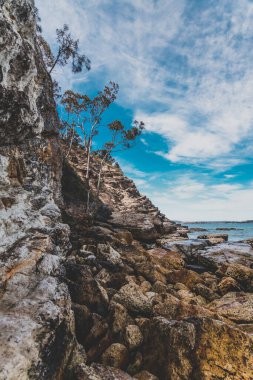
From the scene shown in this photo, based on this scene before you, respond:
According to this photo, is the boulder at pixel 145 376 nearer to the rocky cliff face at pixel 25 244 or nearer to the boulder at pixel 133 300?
the rocky cliff face at pixel 25 244

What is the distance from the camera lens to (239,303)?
32.6 ft

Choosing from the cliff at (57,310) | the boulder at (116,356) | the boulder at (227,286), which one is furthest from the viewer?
the boulder at (227,286)

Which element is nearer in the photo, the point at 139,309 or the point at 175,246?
the point at 139,309

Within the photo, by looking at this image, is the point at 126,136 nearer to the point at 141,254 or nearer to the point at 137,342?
the point at 141,254

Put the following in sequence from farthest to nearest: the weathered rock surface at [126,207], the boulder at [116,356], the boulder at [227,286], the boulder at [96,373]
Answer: the weathered rock surface at [126,207], the boulder at [227,286], the boulder at [116,356], the boulder at [96,373]

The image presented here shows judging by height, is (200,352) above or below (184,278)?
below

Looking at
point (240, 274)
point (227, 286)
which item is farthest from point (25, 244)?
point (240, 274)

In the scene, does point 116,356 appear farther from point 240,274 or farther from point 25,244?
point 240,274

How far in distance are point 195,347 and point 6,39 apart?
24.3 ft

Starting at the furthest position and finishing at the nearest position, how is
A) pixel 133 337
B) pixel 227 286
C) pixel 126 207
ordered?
pixel 126 207 < pixel 227 286 < pixel 133 337

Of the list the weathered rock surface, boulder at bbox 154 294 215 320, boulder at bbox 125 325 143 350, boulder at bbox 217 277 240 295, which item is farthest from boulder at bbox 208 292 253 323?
the weathered rock surface

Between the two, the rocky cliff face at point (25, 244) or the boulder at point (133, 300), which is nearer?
the rocky cliff face at point (25, 244)

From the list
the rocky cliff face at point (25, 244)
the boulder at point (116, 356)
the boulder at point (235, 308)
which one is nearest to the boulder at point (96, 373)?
the rocky cliff face at point (25, 244)

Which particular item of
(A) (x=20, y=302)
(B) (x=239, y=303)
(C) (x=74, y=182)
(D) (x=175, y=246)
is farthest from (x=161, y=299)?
(C) (x=74, y=182)
